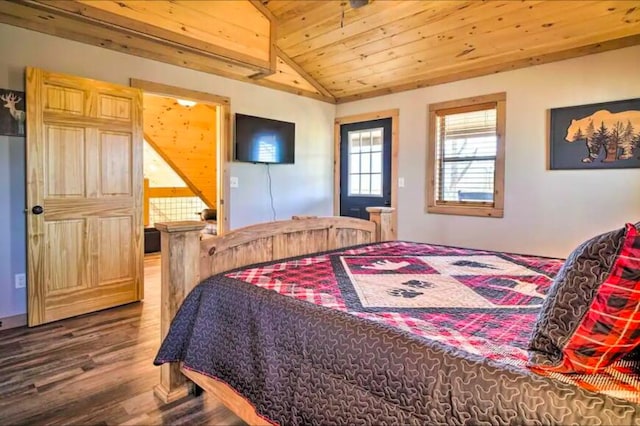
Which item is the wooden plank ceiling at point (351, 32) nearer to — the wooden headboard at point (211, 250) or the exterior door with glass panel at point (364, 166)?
the exterior door with glass panel at point (364, 166)

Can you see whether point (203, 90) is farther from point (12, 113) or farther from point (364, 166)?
point (364, 166)

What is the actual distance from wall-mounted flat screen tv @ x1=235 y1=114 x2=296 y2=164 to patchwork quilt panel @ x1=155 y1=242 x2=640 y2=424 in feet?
8.38

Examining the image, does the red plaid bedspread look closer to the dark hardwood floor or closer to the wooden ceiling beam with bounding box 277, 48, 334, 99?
the dark hardwood floor

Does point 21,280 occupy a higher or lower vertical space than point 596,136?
lower

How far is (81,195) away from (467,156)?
3992mm

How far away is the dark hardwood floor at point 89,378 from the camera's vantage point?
186 cm

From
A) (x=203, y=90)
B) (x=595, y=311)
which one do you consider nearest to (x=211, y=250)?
(x=595, y=311)

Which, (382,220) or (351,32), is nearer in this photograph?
(382,220)

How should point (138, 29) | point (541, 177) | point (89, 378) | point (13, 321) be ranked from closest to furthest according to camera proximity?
point (89, 378) → point (138, 29) → point (13, 321) → point (541, 177)

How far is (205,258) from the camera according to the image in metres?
1.99

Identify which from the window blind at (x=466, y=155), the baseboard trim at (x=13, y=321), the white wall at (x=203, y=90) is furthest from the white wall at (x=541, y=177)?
the baseboard trim at (x=13, y=321)

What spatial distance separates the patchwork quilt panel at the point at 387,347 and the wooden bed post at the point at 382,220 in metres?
1.02

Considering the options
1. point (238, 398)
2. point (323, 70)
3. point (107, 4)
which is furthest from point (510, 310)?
point (323, 70)

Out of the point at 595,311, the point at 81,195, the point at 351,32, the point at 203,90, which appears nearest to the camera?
the point at 595,311
